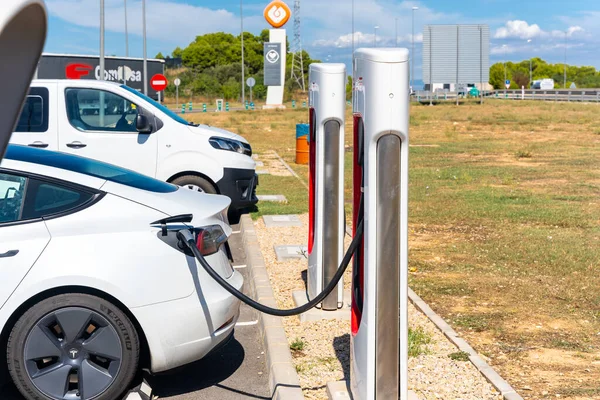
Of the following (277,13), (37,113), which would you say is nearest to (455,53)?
(277,13)

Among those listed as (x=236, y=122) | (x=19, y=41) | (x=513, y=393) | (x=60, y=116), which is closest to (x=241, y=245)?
(x=60, y=116)

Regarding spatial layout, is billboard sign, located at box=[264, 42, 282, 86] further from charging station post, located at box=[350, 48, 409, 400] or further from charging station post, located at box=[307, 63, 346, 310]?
charging station post, located at box=[350, 48, 409, 400]

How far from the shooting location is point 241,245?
1088cm

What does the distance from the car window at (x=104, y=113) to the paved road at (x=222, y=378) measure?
5553 mm

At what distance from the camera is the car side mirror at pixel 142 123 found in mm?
11289

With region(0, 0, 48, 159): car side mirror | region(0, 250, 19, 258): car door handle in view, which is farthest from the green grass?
region(0, 0, 48, 159): car side mirror

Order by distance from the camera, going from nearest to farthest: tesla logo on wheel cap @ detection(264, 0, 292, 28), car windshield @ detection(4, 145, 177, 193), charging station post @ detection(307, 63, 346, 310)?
1. car windshield @ detection(4, 145, 177, 193)
2. charging station post @ detection(307, 63, 346, 310)
3. tesla logo on wheel cap @ detection(264, 0, 292, 28)

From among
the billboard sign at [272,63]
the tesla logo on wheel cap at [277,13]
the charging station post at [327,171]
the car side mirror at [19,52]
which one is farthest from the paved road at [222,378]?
the tesla logo on wheel cap at [277,13]

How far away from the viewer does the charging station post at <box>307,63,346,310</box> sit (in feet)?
22.0

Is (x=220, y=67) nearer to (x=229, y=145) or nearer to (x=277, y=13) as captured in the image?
(x=277, y=13)

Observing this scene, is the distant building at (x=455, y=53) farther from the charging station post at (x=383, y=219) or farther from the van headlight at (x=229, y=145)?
the charging station post at (x=383, y=219)

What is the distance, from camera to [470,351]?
5844 mm

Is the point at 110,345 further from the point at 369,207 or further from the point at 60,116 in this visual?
the point at 60,116

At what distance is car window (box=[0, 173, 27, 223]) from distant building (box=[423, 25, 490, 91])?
72.5 m
